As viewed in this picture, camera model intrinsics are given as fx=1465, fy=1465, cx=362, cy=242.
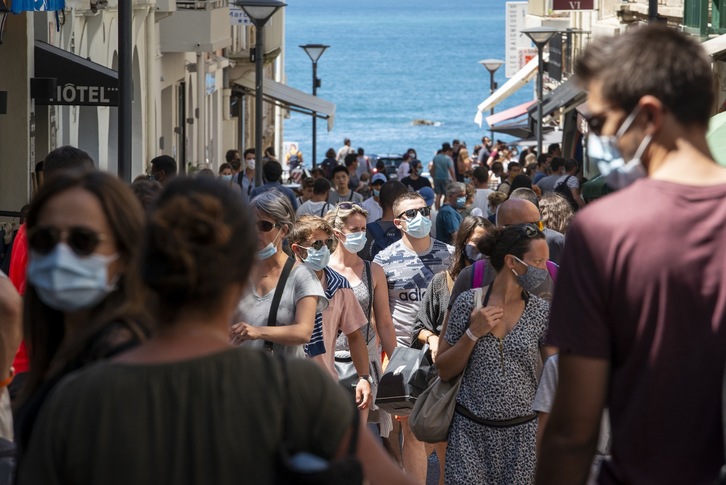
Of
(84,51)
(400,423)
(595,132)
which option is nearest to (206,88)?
(84,51)

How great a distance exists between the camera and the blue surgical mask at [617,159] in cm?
358

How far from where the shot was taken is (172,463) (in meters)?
3.01

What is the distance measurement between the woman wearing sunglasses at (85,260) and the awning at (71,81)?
42.8 ft

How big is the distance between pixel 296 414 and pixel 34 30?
15.2 m

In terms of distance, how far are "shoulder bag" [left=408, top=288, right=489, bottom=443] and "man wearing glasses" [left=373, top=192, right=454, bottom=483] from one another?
94.3 inches

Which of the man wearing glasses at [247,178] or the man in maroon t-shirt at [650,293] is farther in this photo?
the man wearing glasses at [247,178]

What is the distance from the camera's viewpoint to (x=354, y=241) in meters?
9.54

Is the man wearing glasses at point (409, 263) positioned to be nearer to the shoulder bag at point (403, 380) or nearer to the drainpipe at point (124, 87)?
the shoulder bag at point (403, 380)

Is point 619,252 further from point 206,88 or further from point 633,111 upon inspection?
point 206,88

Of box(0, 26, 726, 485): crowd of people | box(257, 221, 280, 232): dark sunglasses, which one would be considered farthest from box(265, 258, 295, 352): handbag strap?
box(0, 26, 726, 485): crowd of people

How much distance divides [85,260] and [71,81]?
1345 cm

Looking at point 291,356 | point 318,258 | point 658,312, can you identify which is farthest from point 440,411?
point 658,312

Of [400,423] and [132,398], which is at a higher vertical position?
[132,398]

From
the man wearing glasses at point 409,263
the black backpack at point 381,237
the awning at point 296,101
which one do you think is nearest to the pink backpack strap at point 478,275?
the man wearing glasses at point 409,263
